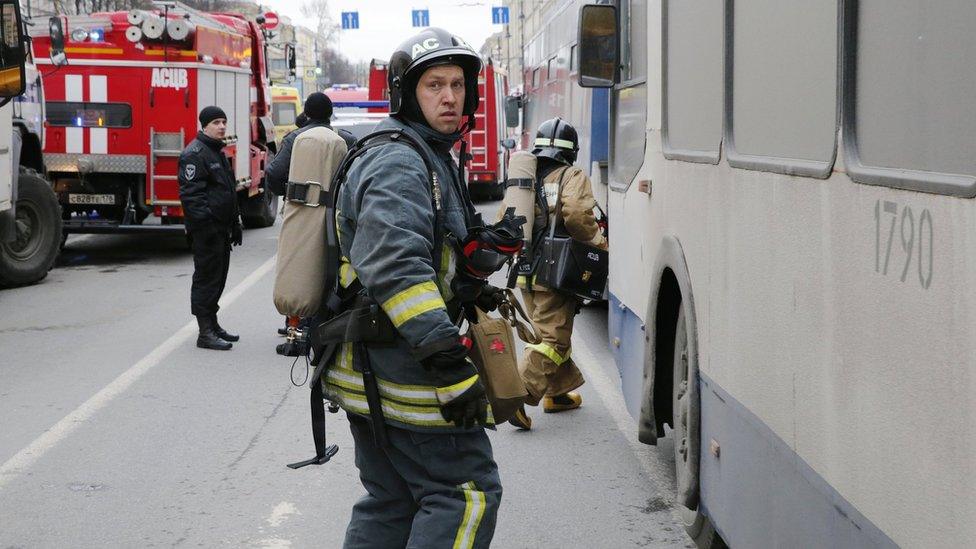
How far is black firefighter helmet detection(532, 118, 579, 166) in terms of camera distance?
746 cm

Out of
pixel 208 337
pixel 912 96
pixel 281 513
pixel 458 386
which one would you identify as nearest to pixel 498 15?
pixel 208 337

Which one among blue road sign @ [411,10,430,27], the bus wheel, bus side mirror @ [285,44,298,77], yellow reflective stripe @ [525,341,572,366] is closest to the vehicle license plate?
bus side mirror @ [285,44,298,77]

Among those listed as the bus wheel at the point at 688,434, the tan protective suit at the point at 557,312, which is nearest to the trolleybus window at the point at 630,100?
the tan protective suit at the point at 557,312

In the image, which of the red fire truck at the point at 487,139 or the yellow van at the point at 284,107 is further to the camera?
the yellow van at the point at 284,107

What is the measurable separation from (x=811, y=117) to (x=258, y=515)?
3347 mm

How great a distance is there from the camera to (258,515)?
5598 millimetres

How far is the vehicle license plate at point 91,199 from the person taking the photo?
15742mm

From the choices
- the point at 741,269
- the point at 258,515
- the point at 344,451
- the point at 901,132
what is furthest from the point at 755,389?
the point at 344,451

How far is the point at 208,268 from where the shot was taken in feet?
32.7

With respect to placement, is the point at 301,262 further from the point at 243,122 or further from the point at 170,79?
the point at 243,122

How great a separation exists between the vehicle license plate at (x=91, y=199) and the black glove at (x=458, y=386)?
13103 mm

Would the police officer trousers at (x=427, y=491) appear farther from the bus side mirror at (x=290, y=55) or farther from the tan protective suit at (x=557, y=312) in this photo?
the bus side mirror at (x=290, y=55)

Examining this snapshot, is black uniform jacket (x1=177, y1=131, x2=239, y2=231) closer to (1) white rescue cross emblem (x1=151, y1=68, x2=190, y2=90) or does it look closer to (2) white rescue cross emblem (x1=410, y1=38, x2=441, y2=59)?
(1) white rescue cross emblem (x1=151, y1=68, x2=190, y2=90)

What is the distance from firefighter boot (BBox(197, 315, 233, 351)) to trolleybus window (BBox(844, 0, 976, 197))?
750 cm
